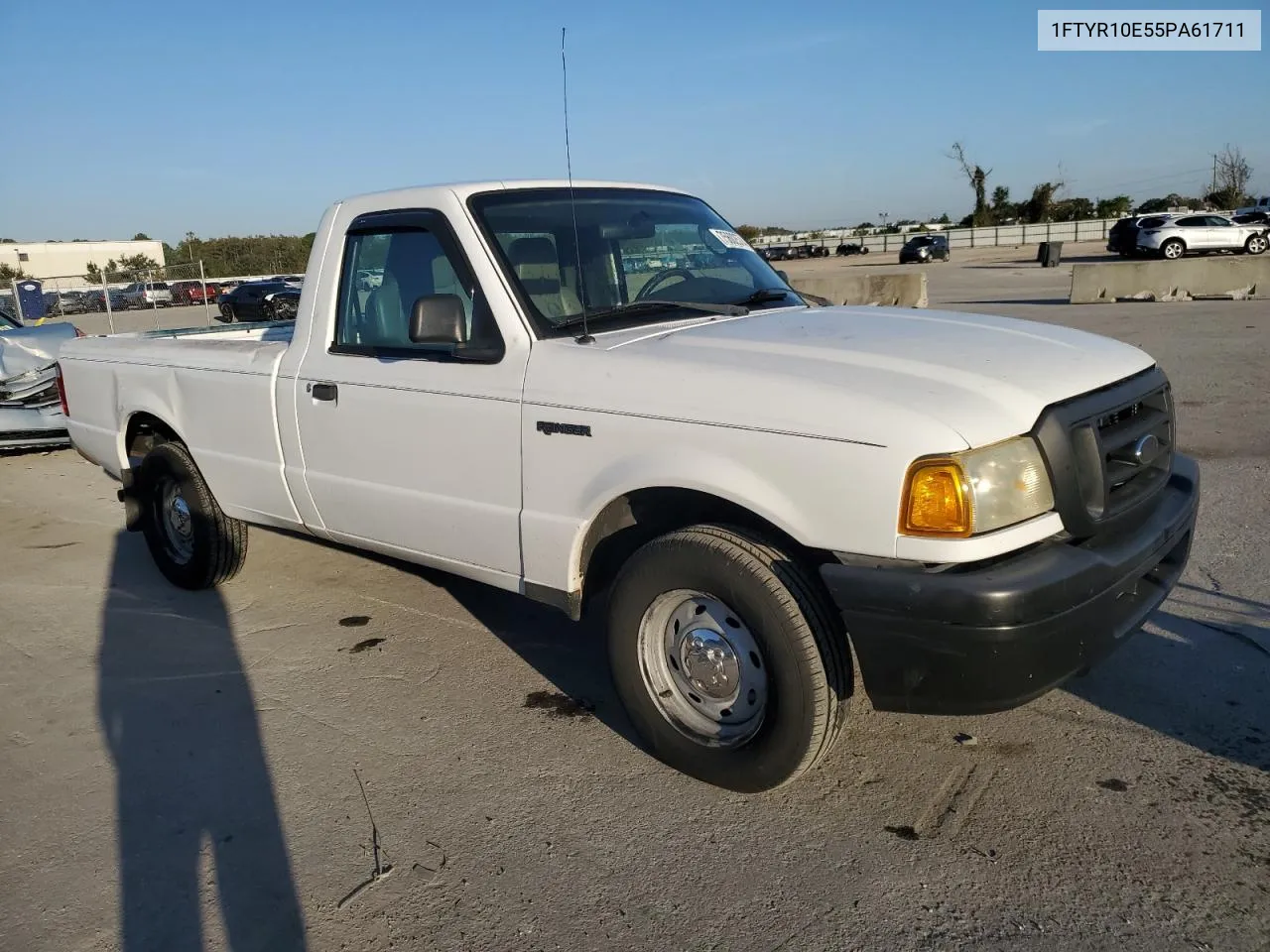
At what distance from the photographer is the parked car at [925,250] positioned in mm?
49500

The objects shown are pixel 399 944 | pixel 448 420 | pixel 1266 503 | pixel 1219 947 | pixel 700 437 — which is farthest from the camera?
pixel 1266 503

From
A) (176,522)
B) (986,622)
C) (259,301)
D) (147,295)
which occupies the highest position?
(147,295)

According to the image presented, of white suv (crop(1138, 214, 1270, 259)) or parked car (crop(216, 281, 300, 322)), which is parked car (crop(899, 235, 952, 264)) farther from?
parked car (crop(216, 281, 300, 322))

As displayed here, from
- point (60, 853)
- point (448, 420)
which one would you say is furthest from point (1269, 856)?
point (60, 853)

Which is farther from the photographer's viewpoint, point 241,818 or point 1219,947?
point 241,818

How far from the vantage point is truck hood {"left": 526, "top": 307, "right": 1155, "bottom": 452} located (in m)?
2.66

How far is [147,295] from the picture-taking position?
30625mm

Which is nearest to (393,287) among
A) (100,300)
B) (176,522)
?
(176,522)

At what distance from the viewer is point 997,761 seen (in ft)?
10.9

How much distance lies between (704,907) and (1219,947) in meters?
1.26

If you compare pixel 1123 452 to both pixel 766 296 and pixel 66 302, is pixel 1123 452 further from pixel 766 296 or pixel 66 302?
pixel 66 302

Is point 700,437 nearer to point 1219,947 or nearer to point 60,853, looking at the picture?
point 1219,947

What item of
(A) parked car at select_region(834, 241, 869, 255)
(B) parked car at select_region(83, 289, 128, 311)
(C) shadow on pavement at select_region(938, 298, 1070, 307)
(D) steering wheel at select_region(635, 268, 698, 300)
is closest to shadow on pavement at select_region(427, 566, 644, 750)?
(D) steering wheel at select_region(635, 268, 698, 300)

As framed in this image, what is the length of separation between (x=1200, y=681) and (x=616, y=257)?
278 centimetres
